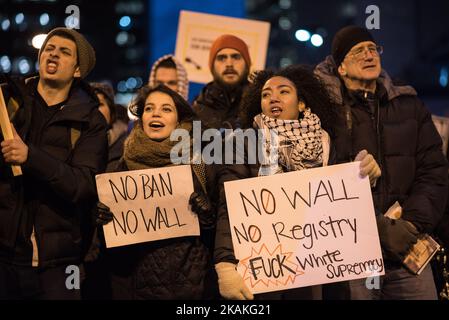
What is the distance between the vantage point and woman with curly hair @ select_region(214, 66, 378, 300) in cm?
434

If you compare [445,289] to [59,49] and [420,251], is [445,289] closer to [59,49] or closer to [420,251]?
[420,251]

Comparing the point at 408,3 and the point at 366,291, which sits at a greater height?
the point at 408,3

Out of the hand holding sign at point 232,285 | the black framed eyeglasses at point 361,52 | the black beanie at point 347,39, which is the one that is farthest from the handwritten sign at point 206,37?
the hand holding sign at point 232,285

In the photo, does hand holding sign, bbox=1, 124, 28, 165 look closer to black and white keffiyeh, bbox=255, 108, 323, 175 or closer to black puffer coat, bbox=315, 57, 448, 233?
black and white keffiyeh, bbox=255, 108, 323, 175

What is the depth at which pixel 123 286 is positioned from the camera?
4.89m

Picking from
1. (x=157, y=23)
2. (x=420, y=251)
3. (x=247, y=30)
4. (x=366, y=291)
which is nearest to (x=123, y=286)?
(x=366, y=291)

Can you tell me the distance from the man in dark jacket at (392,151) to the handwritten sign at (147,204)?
95cm

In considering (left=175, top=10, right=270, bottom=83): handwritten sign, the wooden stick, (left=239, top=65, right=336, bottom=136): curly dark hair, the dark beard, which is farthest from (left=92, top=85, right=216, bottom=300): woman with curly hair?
(left=175, top=10, right=270, bottom=83): handwritten sign

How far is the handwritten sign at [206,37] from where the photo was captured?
22.8ft

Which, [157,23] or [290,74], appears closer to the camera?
[290,74]

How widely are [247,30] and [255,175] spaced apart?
2.71 m

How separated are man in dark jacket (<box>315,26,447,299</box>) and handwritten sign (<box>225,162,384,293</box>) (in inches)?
10.8

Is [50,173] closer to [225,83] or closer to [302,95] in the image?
[302,95]

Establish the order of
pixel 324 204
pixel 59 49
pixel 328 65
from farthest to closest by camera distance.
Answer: pixel 328 65, pixel 59 49, pixel 324 204
